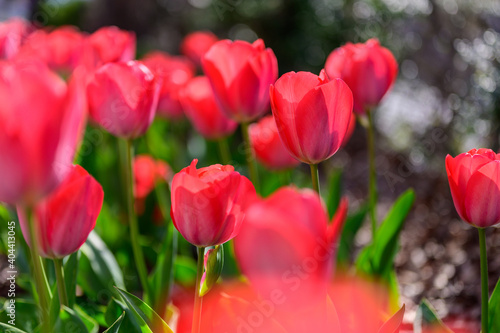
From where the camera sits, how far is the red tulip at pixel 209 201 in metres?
0.70

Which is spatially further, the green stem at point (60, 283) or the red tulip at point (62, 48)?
the red tulip at point (62, 48)

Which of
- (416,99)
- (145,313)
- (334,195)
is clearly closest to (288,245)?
(145,313)

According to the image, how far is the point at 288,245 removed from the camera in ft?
1.82

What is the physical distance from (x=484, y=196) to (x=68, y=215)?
64cm

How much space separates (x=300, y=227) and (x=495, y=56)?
1864mm

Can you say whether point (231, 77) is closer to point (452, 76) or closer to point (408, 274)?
point (408, 274)

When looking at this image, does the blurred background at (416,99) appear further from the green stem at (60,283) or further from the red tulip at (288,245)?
the red tulip at (288,245)

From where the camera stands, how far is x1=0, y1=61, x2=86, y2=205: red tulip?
44 cm

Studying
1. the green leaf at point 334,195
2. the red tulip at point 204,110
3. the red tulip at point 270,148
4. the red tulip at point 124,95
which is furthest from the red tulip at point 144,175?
the red tulip at point 124,95

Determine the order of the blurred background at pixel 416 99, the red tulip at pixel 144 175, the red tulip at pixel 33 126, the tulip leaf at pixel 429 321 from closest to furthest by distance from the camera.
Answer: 1. the red tulip at pixel 33 126
2. the tulip leaf at pixel 429 321
3. the red tulip at pixel 144 175
4. the blurred background at pixel 416 99

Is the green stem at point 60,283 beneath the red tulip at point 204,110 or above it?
above

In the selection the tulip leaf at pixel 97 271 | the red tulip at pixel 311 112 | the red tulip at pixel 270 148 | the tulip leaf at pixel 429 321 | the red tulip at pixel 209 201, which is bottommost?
the tulip leaf at pixel 97 271

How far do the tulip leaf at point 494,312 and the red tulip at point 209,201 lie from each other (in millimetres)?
563

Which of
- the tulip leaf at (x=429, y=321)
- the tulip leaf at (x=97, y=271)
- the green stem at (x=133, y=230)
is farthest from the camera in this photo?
the tulip leaf at (x=97, y=271)
